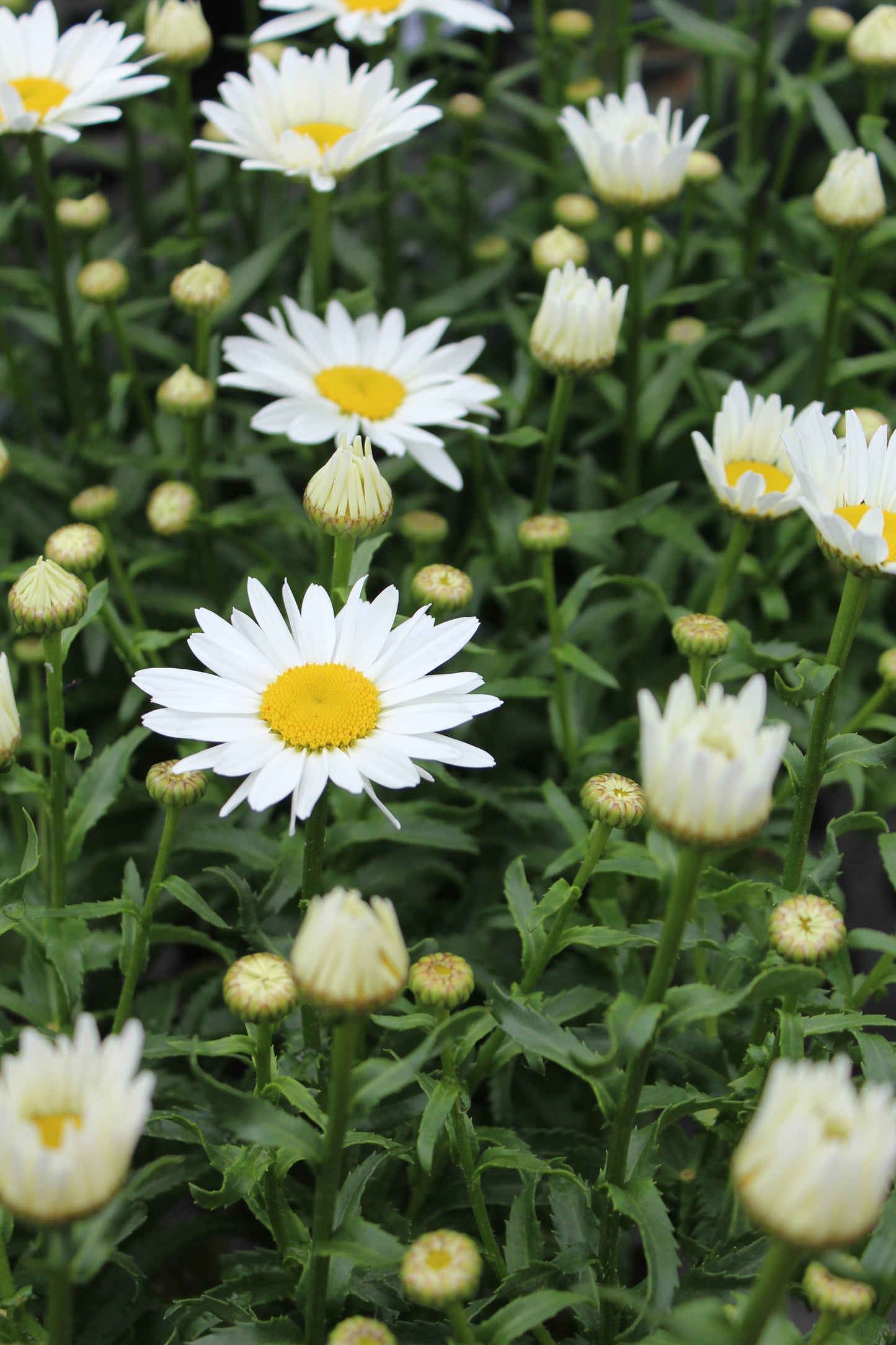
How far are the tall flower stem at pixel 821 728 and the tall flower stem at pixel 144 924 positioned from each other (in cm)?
67

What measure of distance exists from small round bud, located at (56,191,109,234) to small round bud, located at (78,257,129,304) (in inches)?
6.2

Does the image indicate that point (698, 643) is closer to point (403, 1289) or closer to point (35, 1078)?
point (403, 1289)

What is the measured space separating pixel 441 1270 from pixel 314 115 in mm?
1827

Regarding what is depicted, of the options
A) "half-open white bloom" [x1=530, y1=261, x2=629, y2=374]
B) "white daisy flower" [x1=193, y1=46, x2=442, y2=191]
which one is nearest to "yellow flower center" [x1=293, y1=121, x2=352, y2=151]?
"white daisy flower" [x1=193, y1=46, x2=442, y2=191]

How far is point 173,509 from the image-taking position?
192 cm

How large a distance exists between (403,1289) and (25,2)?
7.86 ft

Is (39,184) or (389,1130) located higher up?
(39,184)

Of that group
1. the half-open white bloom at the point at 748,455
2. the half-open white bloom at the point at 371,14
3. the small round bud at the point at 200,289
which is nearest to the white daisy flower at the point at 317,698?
the half-open white bloom at the point at 748,455

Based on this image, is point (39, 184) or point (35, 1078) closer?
point (35, 1078)

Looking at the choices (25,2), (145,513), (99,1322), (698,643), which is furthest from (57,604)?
(25,2)

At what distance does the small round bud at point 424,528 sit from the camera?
186 centimetres

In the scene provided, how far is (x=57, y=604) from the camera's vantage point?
1.41 meters

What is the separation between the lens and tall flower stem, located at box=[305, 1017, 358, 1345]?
1.00m

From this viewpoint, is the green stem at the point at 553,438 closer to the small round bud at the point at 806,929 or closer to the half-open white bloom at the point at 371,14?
the half-open white bloom at the point at 371,14
